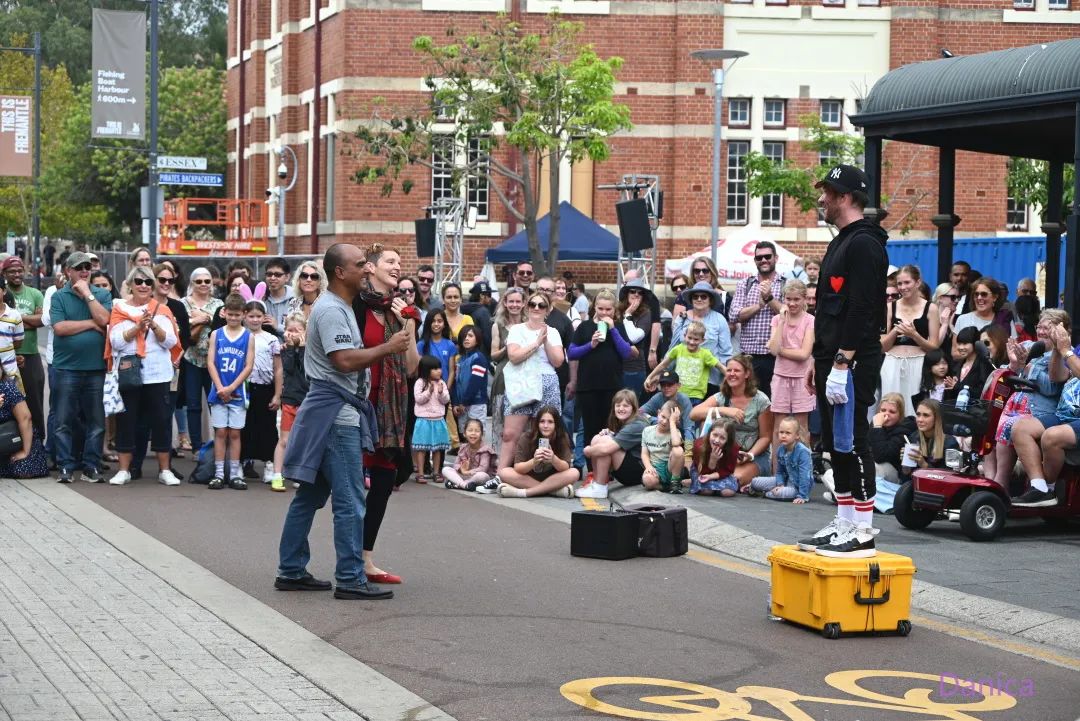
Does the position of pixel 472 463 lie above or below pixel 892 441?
below

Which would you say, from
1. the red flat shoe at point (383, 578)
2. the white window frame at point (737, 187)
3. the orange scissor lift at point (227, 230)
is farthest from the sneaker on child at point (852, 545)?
the orange scissor lift at point (227, 230)

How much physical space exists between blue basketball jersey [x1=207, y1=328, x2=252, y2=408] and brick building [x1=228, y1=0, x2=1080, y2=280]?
22.7 metres

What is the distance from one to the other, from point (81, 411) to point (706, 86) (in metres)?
25.7

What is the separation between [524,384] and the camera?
611 inches

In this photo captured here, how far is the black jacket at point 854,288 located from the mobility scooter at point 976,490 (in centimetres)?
340

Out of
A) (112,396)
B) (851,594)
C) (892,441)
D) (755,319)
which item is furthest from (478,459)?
(851,594)

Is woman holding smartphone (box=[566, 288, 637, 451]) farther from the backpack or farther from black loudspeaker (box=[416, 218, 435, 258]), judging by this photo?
black loudspeaker (box=[416, 218, 435, 258])

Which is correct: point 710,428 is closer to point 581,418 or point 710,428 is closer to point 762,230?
point 581,418

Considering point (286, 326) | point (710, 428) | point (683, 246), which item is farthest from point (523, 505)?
point (683, 246)

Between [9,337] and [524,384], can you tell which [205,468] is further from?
[524,384]

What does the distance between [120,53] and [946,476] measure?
22963 millimetres

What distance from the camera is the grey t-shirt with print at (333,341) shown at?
9094 mm

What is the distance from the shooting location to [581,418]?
16438 mm

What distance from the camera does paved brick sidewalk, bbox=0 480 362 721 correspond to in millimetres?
6598
